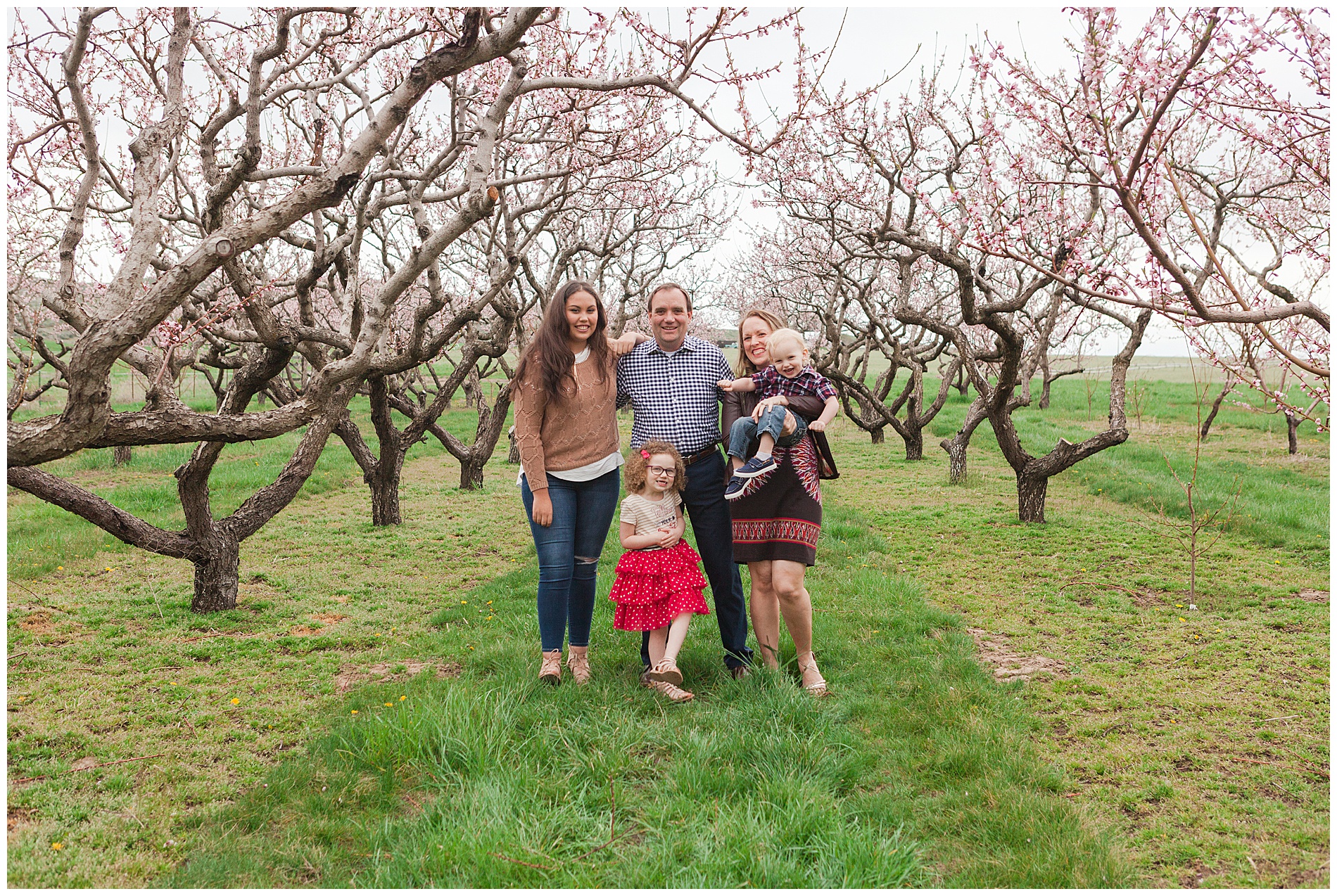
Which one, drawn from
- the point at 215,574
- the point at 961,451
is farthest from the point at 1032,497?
the point at 215,574

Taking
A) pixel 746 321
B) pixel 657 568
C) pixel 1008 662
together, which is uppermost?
pixel 746 321

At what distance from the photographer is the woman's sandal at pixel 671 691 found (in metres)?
4.13

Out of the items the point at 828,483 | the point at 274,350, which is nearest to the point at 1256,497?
the point at 828,483

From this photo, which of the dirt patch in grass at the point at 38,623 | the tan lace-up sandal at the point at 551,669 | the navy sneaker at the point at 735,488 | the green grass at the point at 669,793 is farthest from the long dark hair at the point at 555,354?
the dirt patch in grass at the point at 38,623

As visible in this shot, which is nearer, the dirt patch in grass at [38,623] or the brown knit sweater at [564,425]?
the brown knit sweater at [564,425]

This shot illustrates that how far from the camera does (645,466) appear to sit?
4.32m

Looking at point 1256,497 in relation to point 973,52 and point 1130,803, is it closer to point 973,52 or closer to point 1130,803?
point 973,52

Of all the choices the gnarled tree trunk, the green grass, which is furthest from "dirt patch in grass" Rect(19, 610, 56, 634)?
the green grass

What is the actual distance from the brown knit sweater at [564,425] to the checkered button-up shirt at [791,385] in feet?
2.55

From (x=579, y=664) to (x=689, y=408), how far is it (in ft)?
4.81

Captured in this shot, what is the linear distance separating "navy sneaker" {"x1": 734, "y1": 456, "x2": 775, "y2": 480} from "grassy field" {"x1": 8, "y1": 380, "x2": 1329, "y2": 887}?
1.06 metres

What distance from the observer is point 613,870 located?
2.73 meters

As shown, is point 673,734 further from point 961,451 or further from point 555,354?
point 961,451

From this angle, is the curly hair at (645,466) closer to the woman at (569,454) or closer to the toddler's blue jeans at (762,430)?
the woman at (569,454)
